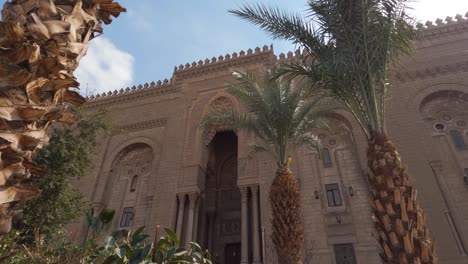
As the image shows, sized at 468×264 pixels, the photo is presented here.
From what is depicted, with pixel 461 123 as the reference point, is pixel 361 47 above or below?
below

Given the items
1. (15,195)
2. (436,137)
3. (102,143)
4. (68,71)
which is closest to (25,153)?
(15,195)

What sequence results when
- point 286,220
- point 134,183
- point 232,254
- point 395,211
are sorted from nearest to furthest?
point 395,211 → point 286,220 → point 232,254 → point 134,183

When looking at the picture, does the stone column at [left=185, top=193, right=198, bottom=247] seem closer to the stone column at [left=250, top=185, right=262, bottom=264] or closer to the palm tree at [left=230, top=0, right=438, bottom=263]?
the stone column at [left=250, top=185, right=262, bottom=264]

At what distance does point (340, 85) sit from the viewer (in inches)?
216

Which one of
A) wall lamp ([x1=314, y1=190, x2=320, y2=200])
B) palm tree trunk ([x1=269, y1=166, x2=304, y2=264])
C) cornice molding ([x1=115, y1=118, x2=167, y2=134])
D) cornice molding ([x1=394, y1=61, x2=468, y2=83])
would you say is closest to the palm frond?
palm tree trunk ([x1=269, y1=166, x2=304, y2=264])

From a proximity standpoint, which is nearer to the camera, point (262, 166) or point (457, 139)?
point (457, 139)

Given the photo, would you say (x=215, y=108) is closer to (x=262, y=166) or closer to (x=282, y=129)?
(x=262, y=166)

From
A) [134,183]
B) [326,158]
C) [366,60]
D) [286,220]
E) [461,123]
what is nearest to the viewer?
[366,60]

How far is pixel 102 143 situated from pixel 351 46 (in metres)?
13.2

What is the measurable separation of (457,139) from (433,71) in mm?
2850

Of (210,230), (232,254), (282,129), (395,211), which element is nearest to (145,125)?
(210,230)

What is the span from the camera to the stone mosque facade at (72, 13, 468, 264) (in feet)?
31.7

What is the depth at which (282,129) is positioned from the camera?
8.39 meters

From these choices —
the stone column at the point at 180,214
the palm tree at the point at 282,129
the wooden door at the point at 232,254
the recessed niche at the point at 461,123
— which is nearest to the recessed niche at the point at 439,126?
the recessed niche at the point at 461,123
